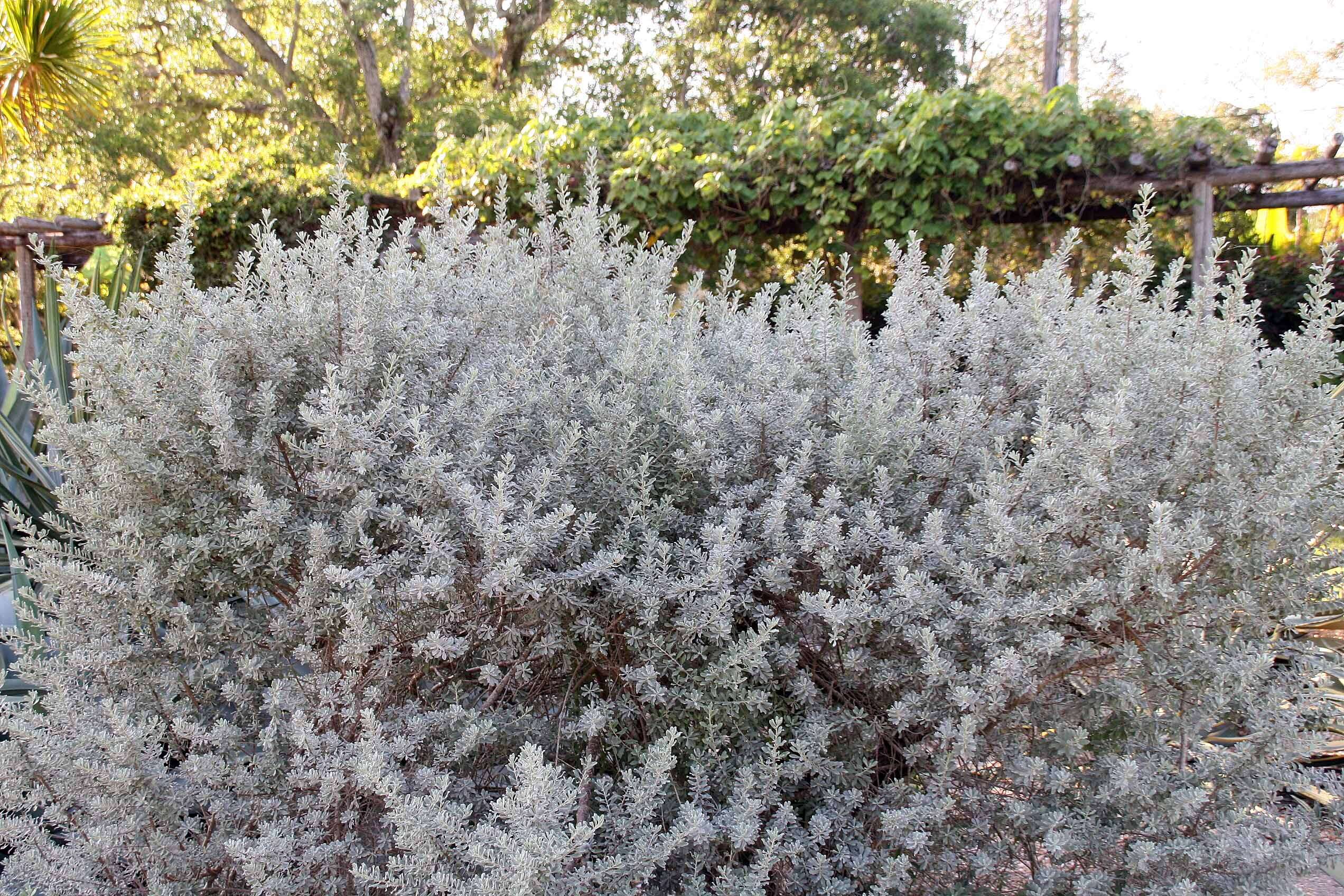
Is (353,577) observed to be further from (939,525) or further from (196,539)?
(939,525)

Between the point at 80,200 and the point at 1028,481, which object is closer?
the point at 1028,481

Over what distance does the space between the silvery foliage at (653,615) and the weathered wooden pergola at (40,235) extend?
22.6 feet

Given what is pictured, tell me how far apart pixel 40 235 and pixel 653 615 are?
7884mm

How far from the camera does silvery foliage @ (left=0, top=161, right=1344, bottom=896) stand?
5.65 ft

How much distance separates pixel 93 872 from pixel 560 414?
4.09 ft

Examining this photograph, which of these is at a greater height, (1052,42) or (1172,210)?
(1052,42)

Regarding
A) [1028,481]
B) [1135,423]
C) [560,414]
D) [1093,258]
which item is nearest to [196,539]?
[560,414]

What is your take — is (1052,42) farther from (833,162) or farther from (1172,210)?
(833,162)

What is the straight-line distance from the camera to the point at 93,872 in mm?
1812

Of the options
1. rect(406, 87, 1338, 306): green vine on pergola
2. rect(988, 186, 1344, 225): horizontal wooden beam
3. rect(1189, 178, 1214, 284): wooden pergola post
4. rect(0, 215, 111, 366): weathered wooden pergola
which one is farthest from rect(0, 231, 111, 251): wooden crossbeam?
rect(1189, 178, 1214, 284): wooden pergola post

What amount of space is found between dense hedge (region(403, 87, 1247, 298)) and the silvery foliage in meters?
5.17

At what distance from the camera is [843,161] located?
7.32m

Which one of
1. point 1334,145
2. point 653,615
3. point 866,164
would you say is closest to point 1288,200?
point 1334,145

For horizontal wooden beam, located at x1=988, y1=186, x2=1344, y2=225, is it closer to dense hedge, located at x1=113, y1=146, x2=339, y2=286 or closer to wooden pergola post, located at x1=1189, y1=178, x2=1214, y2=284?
wooden pergola post, located at x1=1189, y1=178, x2=1214, y2=284
